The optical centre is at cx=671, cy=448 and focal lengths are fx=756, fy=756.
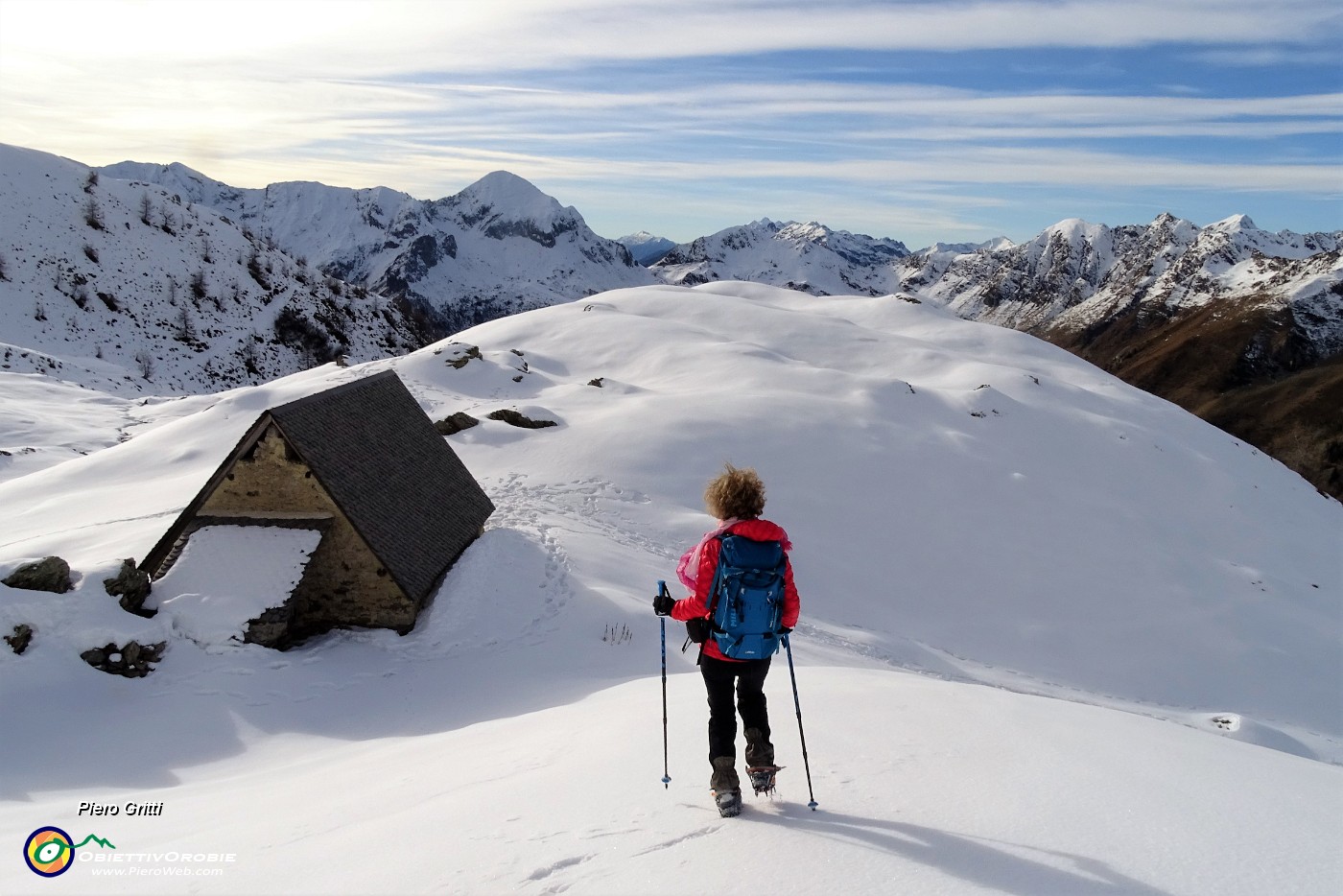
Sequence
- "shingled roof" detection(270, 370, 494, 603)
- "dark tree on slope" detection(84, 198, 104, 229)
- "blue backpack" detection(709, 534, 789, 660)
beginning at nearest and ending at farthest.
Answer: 1. "blue backpack" detection(709, 534, 789, 660)
2. "shingled roof" detection(270, 370, 494, 603)
3. "dark tree on slope" detection(84, 198, 104, 229)

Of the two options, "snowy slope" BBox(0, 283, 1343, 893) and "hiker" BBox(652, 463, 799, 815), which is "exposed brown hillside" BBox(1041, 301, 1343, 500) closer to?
"snowy slope" BBox(0, 283, 1343, 893)

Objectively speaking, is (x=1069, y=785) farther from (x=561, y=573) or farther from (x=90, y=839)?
(x=561, y=573)

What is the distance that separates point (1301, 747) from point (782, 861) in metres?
17.9

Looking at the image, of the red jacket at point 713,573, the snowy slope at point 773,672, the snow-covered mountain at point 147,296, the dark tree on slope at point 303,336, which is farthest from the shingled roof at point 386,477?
the dark tree on slope at point 303,336

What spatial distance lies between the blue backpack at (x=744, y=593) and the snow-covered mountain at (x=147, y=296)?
63877 millimetres

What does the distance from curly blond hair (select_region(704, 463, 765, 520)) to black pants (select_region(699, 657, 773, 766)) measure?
1.15m

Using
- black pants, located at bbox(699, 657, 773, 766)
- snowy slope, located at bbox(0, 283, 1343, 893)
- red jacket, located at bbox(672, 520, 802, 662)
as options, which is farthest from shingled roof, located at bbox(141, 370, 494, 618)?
red jacket, located at bbox(672, 520, 802, 662)

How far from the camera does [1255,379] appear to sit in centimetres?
14538

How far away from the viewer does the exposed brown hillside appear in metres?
109

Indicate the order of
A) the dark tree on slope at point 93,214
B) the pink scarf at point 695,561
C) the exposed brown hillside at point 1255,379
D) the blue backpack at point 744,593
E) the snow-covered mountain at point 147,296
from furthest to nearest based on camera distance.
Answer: the exposed brown hillside at point 1255,379 < the dark tree on slope at point 93,214 < the snow-covered mountain at point 147,296 < the pink scarf at point 695,561 < the blue backpack at point 744,593

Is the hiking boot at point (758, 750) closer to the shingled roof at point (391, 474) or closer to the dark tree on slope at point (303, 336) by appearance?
the shingled roof at point (391, 474)

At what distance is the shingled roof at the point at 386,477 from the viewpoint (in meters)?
14.1

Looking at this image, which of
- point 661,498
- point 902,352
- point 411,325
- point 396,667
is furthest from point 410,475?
point 411,325

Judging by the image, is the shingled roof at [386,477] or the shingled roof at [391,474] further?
the shingled roof at [391,474]
